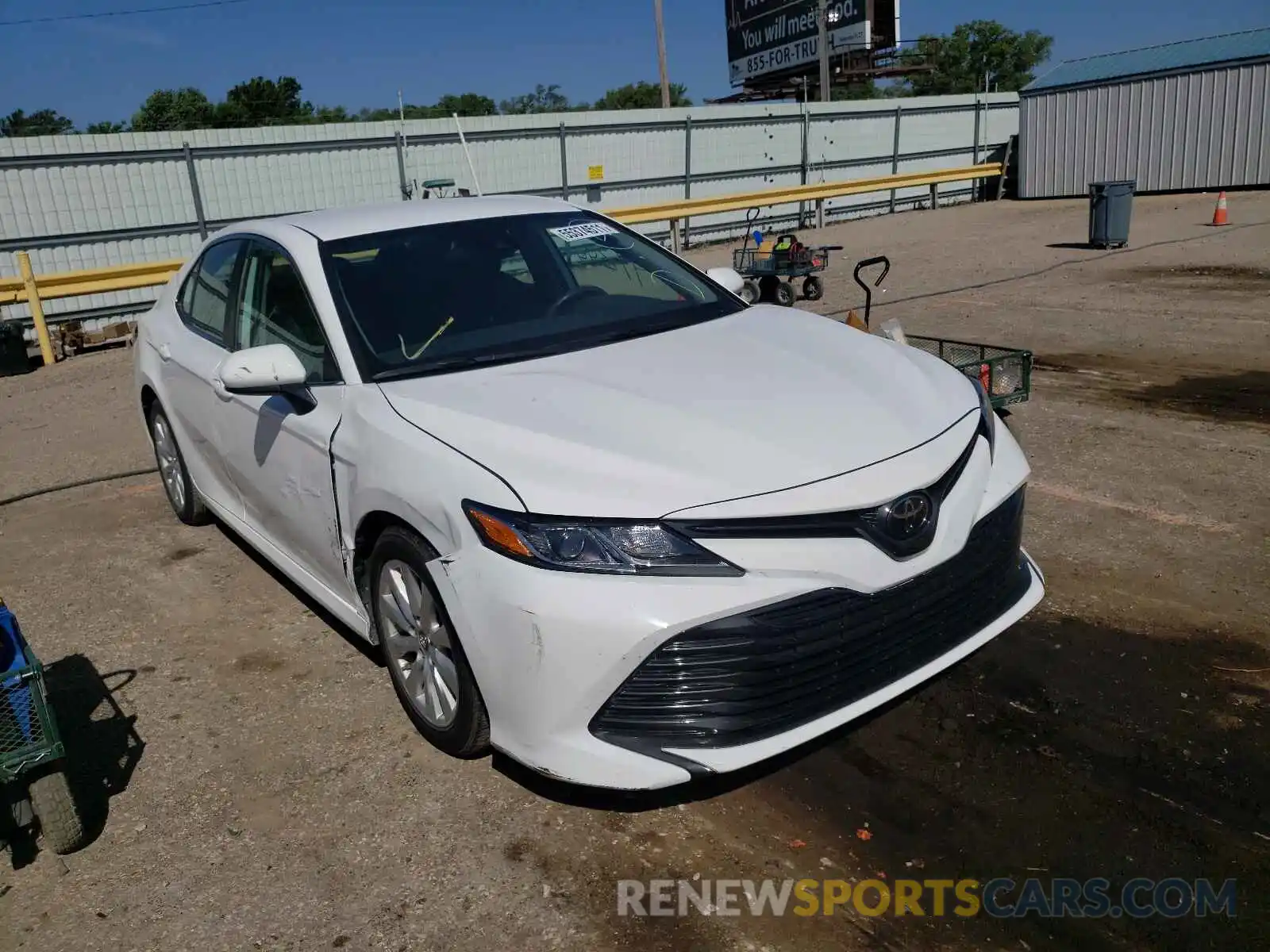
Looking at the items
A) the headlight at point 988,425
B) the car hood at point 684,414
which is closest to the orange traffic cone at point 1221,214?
the car hood at point 684,414

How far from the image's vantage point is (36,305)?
11859 mm

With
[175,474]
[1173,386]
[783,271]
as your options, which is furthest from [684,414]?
[783,271]

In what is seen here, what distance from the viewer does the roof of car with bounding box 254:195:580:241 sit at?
4.11 m

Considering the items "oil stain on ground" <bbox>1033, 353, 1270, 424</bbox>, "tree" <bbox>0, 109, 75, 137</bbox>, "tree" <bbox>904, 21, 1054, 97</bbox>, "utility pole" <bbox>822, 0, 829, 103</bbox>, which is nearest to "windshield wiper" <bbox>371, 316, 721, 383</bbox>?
"oil stain on ground" <bbox>1033, 353, 1270, 424</bbox>

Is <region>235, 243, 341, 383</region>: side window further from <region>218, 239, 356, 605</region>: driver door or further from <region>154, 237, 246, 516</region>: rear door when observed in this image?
<region>154, 237, 246, 516</region>: rear door

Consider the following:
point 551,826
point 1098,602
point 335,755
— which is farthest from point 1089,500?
point 335,755

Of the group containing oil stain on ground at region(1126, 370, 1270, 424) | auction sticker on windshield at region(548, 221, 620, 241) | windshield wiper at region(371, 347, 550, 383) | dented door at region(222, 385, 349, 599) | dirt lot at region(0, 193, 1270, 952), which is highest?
auction sticker on windshield at region(548, 221, 620, 241)

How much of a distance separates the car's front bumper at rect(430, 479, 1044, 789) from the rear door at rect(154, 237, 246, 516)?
2234 mm

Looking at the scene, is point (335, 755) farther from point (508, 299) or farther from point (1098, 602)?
point (1098, 602)

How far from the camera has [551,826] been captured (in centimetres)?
299

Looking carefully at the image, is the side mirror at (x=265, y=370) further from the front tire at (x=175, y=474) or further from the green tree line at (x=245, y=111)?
the green tree line at (x=245, y=111)

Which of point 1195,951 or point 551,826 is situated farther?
point 551,826

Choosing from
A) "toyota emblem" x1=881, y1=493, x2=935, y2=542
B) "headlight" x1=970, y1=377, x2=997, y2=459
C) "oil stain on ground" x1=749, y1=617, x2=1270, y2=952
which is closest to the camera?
"oil stain on ground" x1=749, y1=617, x2=1270, y2=952

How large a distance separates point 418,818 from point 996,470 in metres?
2.03
